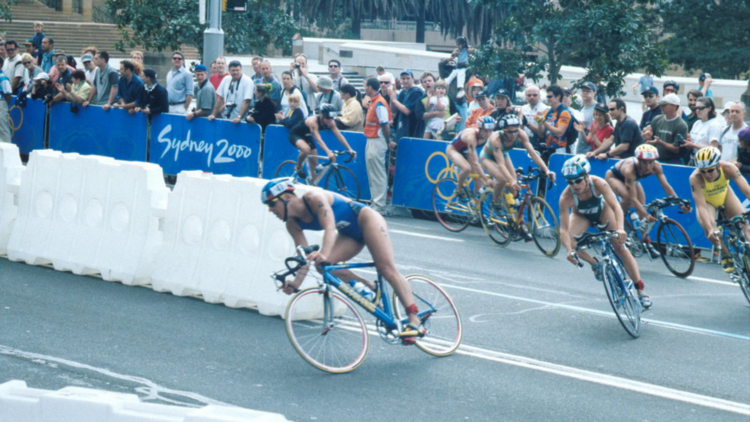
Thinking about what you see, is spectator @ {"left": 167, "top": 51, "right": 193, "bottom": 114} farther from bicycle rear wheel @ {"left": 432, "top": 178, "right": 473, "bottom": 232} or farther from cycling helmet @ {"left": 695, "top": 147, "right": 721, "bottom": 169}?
cycling helmet @ {"left": 695, "top": 147, "right": 721, "bottom": 169}

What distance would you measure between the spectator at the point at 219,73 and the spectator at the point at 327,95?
1.89 metres

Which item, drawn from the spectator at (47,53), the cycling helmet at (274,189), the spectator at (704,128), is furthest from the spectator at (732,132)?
the spectator at (47,53)

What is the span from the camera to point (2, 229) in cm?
Answer: 1141

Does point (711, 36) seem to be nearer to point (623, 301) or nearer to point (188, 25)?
point (188, 25)

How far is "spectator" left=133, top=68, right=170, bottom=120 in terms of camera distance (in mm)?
17594

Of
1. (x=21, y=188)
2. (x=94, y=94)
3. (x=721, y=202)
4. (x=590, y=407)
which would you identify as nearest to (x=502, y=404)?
(x=590, y=407)

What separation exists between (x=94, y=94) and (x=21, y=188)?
818 cm

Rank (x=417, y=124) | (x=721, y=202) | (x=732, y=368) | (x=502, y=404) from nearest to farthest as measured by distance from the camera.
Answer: (x=502, y=404), (x=732, y=368), (x=721, y=202), (x=417, y=124)

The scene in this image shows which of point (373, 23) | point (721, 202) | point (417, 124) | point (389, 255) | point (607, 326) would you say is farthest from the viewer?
point (373, 23)

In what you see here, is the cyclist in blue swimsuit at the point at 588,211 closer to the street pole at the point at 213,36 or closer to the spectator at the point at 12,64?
the street pole at the point at 213,36

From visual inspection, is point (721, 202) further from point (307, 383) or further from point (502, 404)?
point (307, 383)

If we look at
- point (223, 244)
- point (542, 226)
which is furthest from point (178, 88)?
point (223, 244)

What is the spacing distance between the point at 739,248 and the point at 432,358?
421 centimetres

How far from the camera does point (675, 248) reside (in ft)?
39.7
